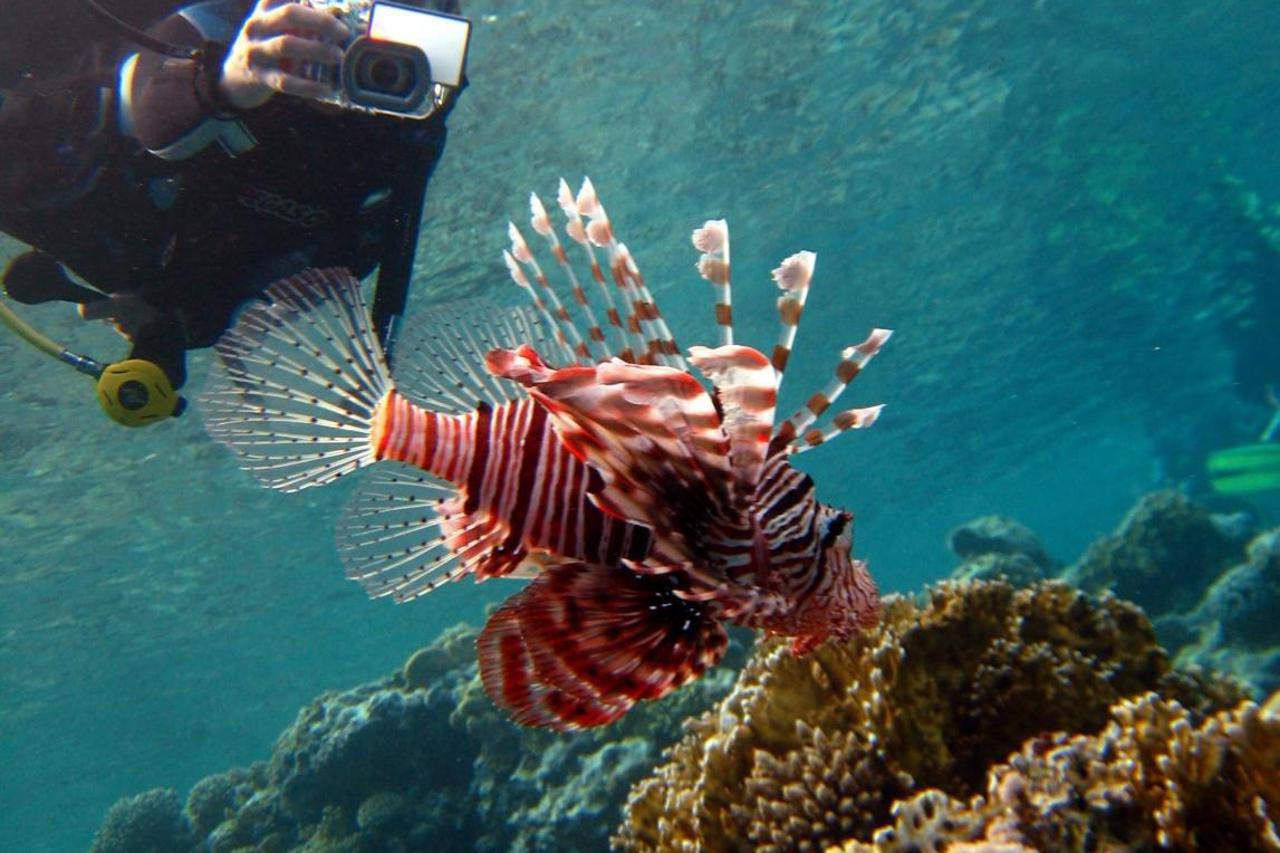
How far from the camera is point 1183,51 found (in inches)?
546

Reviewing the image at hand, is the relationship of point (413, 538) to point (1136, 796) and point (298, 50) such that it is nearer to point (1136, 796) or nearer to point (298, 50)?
point (298, 50)

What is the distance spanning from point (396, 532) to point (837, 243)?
16.0 m

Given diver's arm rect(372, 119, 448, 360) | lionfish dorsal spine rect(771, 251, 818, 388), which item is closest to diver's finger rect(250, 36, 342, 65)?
diver's arm rect(372, 119, 448, 360)

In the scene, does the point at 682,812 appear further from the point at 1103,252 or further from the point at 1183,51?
the point at 1103,252

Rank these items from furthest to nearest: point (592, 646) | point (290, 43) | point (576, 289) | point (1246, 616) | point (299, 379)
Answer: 1. point (1246, 616)
2. point (290, 43)
3. point (299, 379)
4. point (576, 289)
5. point (592, 646)

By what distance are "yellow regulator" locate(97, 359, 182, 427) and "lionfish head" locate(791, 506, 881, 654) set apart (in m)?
3.27

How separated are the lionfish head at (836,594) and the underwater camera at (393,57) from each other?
222 cm

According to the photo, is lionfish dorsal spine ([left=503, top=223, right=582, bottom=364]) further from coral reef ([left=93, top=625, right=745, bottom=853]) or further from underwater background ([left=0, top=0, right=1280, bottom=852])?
underwater background ([left=0, top=0, right=1280, bottom=852])

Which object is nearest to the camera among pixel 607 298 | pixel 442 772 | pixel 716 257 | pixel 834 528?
pixel 716 257

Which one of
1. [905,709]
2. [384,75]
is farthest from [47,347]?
[905,709]

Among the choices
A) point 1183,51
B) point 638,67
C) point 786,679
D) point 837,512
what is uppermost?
point 1183,51

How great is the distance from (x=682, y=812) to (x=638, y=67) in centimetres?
1018

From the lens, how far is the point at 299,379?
251cm

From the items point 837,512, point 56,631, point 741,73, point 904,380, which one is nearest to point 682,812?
point 837,512
